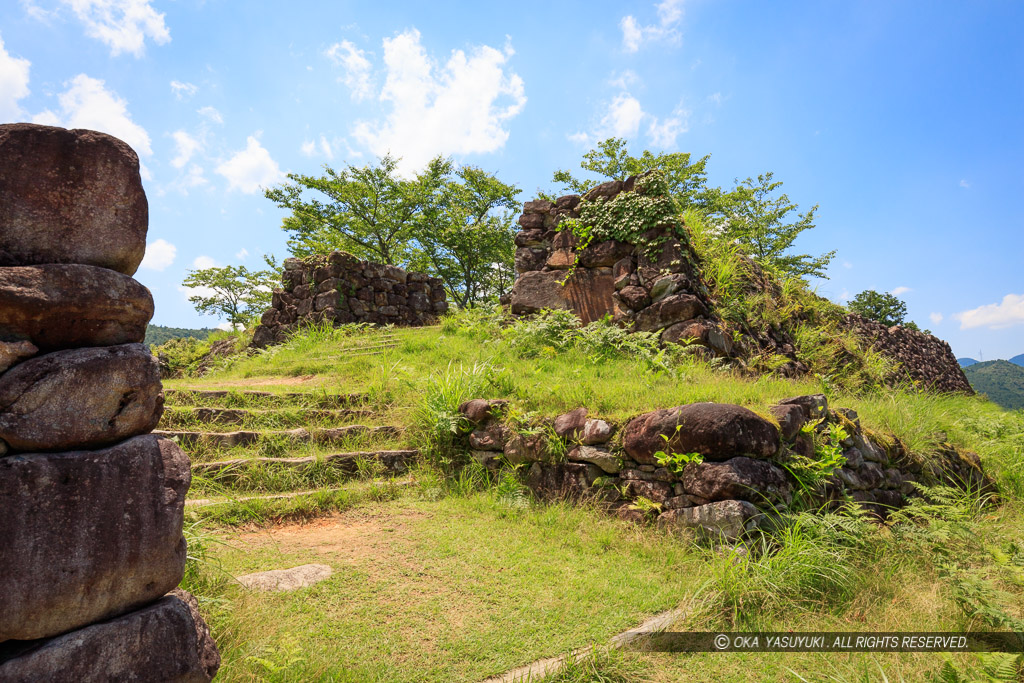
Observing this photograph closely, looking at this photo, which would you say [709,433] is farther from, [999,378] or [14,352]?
[999,378]

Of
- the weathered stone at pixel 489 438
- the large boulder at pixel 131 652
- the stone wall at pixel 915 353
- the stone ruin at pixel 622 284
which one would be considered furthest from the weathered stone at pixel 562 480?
the stone wall at pixel 915 353

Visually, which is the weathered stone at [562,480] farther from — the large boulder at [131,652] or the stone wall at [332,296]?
the stone wall at [332,296]

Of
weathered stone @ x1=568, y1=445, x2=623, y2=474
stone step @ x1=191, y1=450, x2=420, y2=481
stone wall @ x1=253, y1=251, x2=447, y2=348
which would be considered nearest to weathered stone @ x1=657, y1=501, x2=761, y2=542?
weathered stone @ x1=568, y1=445, x2=623, y2=474

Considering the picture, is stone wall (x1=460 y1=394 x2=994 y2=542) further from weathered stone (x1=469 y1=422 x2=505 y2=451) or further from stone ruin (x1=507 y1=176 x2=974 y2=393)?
stone ruin (x1=507 y1=176 x2=974 y2=393)

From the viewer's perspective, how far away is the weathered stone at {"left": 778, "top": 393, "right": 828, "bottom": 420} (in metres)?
4.57

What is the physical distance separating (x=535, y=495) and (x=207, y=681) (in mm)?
3247

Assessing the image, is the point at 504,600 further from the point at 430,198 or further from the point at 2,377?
the point at 430,198

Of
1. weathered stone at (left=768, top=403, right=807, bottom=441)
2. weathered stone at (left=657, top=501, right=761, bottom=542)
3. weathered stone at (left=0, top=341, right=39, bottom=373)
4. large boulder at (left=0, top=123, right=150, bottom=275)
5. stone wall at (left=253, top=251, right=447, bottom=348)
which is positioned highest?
stone wall at (left=253, top=251, right=447, bottom=348)

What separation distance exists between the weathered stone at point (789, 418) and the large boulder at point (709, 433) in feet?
0.63

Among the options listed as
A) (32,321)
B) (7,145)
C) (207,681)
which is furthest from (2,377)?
(207,681)

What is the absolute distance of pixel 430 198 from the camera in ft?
75.8

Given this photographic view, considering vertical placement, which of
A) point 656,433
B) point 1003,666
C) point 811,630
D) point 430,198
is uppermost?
point 430,198

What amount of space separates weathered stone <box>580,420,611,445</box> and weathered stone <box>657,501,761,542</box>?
96 cm

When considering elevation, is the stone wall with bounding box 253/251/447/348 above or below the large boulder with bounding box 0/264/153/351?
above
